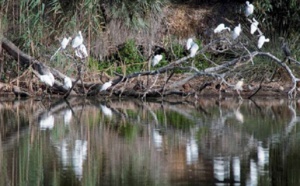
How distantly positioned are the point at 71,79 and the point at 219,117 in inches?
178

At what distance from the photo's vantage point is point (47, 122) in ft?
48.2

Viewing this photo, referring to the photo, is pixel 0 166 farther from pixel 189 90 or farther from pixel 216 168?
pixel 189 90

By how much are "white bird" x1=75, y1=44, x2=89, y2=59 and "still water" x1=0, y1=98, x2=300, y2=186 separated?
0.99m

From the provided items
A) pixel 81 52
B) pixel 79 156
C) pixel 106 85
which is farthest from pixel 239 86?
pixel 79 156

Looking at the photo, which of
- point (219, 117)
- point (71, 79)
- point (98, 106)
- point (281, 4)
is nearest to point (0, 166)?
point (219, 117)

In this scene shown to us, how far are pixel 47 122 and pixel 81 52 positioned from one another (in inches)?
158

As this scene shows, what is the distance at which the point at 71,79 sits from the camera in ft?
63.0

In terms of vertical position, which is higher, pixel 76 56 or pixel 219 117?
pixel 76 56

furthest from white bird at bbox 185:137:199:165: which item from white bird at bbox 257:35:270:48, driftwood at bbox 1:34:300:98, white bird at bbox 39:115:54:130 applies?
white bird at bbox 257:35:270:48

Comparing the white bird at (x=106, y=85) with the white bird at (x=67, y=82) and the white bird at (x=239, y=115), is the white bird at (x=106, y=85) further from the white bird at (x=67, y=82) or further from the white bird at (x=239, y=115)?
the white bird at (x=239, y=115)

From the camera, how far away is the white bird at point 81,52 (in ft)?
59.7

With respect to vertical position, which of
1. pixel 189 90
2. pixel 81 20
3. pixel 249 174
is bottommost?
pixel 249 174

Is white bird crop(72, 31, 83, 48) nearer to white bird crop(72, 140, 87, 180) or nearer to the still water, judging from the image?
the still water

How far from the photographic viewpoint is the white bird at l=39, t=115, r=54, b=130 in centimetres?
1393
